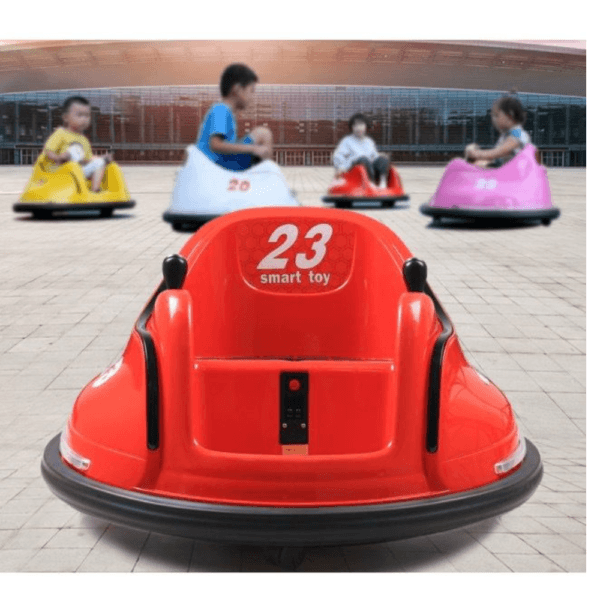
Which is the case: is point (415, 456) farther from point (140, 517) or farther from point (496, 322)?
point (496, 322)

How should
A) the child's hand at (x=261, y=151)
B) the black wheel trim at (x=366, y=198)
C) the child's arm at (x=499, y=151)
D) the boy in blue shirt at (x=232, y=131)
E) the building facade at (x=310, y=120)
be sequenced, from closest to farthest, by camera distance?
the boy in blue shirt at (x=232, y=131) < the child's hand at (x=261, y=151) < the child's arm at (x=499, y=151) < the black wheel trim at (x=366, y=198) < the building facade at (x=310, y=120)

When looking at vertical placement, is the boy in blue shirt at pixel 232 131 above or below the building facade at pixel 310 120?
below

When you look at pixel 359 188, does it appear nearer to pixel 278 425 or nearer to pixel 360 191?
pixel 360 191

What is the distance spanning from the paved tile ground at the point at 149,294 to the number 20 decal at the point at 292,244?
0.93 meters

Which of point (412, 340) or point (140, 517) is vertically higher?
point (412, 340)

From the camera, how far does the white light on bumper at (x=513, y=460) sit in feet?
8.30

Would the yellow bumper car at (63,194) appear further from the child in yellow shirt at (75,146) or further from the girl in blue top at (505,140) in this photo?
the girl in blue top at (505,140)

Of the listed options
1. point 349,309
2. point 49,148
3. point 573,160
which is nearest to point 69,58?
point 49,148

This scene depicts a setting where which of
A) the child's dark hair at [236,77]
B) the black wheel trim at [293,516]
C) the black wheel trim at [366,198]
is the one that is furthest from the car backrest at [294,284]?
the black wheel trim at [366,198]

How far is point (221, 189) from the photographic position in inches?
348

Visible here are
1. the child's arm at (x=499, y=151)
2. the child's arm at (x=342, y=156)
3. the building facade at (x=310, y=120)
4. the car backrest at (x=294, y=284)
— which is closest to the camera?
the car backrest at (x=294, y=284)

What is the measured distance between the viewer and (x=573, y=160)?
28984mm

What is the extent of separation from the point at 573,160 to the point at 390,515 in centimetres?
2817

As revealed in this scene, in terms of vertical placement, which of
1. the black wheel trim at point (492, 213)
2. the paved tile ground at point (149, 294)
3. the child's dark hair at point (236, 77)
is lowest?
the paved tile ground at point (149, 294)
